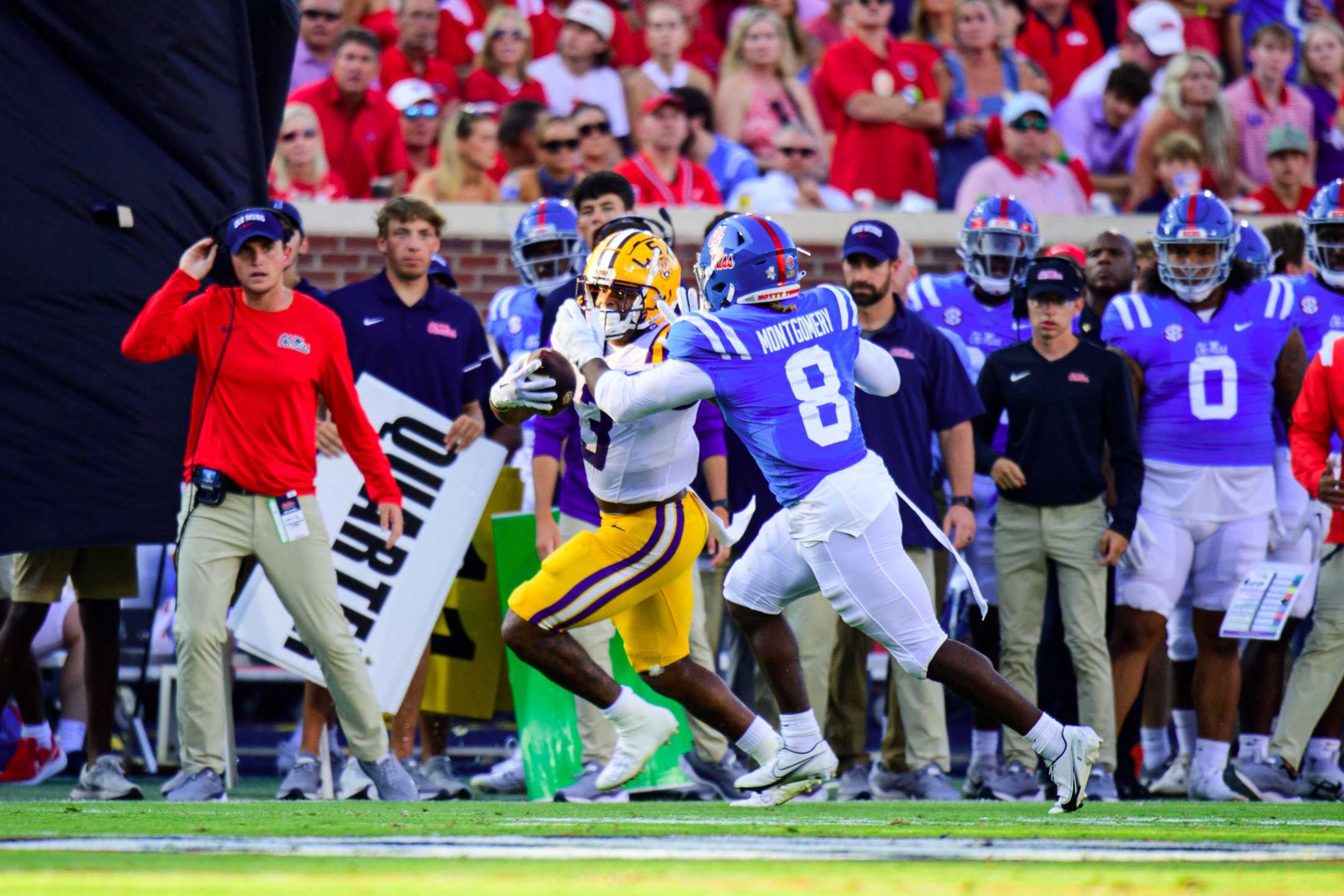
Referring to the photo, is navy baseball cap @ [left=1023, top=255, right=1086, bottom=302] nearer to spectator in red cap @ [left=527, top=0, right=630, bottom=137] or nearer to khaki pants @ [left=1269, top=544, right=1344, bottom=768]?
khaki pants @ [left=1269, top=544, right=1344, bottom=768]

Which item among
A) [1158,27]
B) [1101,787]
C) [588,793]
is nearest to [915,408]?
[1101,787]

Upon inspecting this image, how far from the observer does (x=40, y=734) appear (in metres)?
8.37

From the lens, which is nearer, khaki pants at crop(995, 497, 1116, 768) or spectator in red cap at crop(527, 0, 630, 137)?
khaki pants at crop(995, 497, 1116, 768)

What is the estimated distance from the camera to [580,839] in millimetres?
4922

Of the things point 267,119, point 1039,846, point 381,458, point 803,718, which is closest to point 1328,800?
point 803,718

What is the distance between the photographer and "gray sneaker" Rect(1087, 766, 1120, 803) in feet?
25.3

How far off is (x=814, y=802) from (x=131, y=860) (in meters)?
3.37

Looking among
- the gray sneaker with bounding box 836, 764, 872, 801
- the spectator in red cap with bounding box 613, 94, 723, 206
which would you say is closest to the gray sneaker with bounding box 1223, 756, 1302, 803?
the gray sneaker with bounding box 836, 764, 872, 801

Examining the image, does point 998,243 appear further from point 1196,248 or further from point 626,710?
point 626,710

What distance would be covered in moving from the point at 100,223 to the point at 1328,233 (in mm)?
5400

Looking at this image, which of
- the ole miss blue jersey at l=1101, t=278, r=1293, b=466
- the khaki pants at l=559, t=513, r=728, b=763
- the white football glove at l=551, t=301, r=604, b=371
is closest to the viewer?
the white football glove at l=551, t=301, r=604, b=371

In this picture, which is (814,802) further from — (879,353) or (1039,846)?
(1039,846)

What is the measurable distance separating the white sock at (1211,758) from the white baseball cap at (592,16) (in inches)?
258

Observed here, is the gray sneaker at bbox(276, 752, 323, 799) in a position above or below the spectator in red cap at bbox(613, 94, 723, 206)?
below
